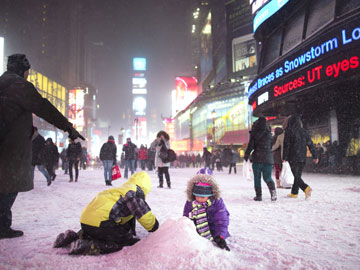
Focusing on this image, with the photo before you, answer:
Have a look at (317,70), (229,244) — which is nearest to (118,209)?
(229,244)

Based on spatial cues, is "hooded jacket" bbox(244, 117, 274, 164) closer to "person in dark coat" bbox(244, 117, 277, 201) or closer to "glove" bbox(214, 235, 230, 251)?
"person in dark coat" bbox(244, 117, 277, 201)

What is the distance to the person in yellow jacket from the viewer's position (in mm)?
2629

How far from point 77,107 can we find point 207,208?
6831cm

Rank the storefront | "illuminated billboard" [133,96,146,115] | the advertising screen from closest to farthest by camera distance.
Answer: the storefront < the advertising screen < "illuminated billboard" [133,96,146,115]

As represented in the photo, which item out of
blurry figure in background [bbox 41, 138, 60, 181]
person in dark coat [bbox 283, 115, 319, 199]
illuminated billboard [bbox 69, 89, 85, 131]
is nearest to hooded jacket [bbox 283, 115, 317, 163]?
person in dark coat [bbox 283, 115, 319, 199]

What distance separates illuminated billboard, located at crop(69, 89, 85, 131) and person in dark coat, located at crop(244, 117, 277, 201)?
211 ft

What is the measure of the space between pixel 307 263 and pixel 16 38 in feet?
227

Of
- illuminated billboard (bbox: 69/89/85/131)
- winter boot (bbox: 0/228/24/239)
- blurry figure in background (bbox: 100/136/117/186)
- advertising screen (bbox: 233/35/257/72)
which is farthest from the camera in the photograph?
illuminated billboard (bbox: 69/89/85/131)

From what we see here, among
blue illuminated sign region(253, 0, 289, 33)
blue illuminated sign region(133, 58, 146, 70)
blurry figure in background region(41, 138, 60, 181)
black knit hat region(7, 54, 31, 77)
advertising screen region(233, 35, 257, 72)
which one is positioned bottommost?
blurry figure in background region(41, 138, 60, 181)

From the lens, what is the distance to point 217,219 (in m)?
2.86

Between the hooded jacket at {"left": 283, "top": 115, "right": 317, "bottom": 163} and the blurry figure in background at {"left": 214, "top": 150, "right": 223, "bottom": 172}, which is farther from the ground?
the hooded jacket at {"left": 283, "top": 115, "right": 317, "bottom": 163}

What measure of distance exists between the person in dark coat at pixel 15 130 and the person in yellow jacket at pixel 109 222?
76 cm

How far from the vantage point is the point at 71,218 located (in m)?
4.39

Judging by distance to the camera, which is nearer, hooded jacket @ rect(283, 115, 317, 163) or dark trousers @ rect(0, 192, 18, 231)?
dark trousers @ rect(0, 192, 18, 231)
